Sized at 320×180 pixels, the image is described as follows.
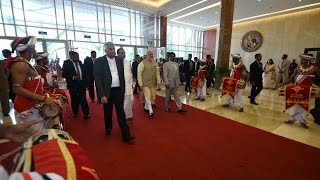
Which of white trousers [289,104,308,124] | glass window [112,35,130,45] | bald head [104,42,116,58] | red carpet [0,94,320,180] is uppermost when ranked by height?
glass window [112,35,130,45]

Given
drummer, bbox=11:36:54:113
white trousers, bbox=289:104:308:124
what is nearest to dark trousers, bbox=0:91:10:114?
drummer, bbox=11:36:54:113

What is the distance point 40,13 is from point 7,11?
61.4 inches

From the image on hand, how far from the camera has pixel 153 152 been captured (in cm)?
293

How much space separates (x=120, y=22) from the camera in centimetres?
1415

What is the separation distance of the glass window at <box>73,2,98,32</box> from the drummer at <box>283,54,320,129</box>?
12.4 m

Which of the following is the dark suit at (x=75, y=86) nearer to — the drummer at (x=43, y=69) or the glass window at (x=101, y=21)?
the drummer at (x=43, y=69)

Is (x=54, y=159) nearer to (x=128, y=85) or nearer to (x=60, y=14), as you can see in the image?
(x=128, y=85)

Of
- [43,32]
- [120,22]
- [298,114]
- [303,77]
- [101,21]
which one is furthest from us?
[120,22]

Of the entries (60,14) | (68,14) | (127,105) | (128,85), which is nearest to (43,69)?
(128,85)

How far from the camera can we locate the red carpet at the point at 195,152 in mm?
2434

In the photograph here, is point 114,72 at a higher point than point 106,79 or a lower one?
higher

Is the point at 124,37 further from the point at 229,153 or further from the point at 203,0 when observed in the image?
the point at 229,153

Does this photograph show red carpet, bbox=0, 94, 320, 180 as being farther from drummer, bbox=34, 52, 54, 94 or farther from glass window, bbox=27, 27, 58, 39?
glass window, bbox=27, 27, 58, 39

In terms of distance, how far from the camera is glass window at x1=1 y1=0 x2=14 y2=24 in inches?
396
